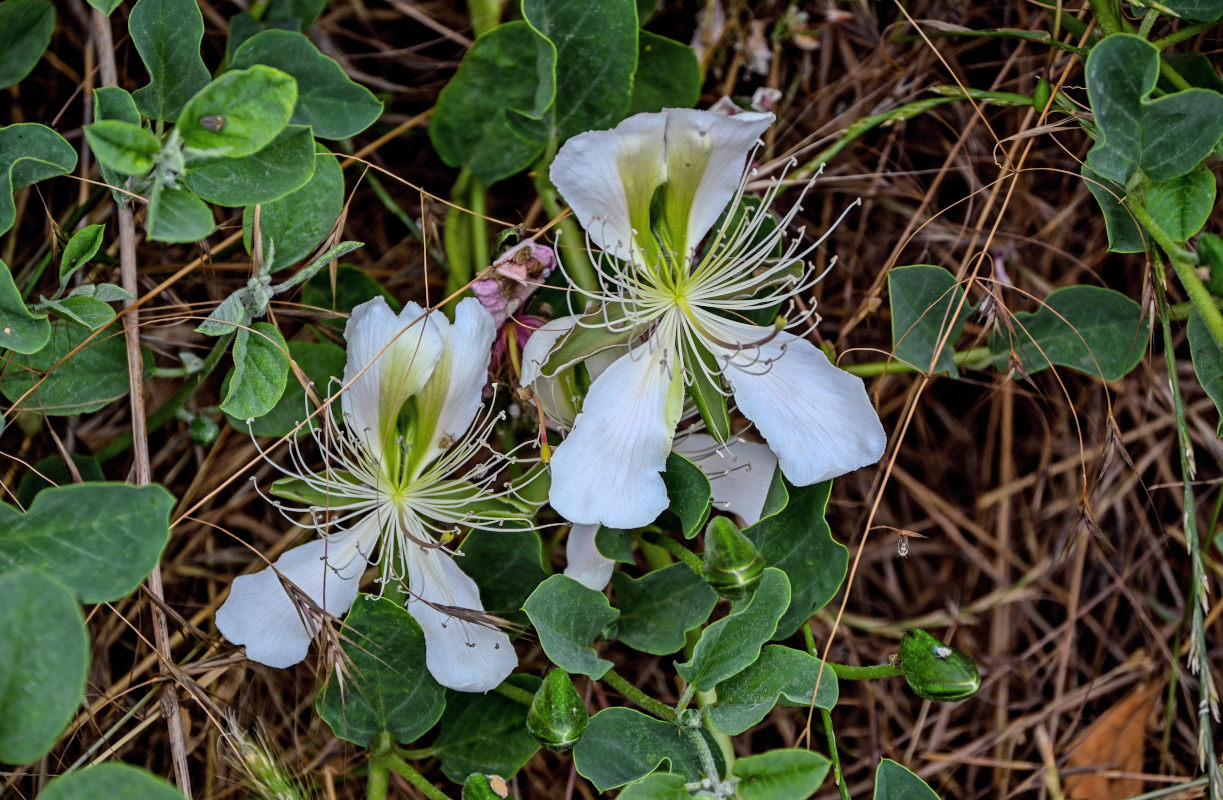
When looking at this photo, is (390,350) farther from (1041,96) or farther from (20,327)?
(1041,96)

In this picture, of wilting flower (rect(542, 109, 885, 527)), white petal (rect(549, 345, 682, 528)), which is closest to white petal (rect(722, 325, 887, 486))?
wilting flower (rect(542, 109, 885, 527))

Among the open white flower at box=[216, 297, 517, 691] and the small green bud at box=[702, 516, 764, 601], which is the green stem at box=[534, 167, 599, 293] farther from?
the small green bud at box=[702, 516, 764, 601]

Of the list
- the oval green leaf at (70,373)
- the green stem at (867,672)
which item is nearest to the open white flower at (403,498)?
the oval green leaf at (70,373)

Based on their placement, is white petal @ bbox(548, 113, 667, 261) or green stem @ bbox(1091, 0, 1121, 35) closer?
white petal @ bbox(548, 113, 667, 261)

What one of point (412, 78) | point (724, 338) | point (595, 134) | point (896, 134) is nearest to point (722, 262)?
point (724, 338)

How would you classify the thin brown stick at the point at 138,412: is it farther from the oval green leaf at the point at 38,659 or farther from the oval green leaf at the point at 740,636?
the oval green leaf at the point at 740,636

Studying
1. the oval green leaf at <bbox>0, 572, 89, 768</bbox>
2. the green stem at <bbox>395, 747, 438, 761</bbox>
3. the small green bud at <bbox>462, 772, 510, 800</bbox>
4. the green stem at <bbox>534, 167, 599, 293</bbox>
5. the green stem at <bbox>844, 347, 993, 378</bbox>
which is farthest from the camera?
the green stem at <bbox>844, 347, 993, 378</bbox>

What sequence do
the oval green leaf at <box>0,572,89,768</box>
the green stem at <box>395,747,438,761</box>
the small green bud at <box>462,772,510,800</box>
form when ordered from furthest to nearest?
the green stem at <box>395,747,438,761</box> → the small green bud at <box>462,772,510,800</box> → the oval green leaf at <box>0,572,89,768</box>
